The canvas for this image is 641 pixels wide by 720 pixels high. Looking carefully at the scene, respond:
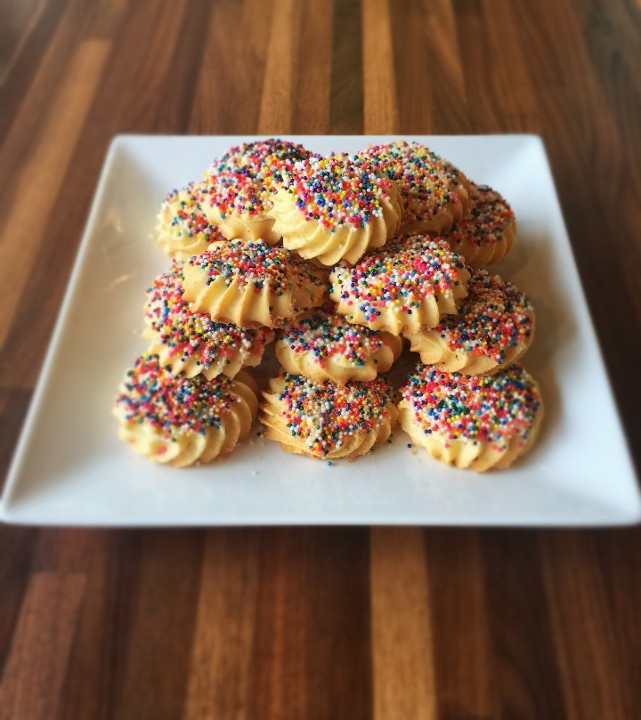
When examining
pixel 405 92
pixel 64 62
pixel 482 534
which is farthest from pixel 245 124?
pixel 482 534

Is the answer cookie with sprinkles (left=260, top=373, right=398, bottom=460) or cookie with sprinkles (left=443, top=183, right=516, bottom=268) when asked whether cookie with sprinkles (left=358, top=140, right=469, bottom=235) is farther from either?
cookie with sprinkles (left=260, top=373, right=398, bottom=460)

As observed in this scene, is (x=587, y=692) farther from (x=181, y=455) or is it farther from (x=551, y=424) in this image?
(x=181, y=455)

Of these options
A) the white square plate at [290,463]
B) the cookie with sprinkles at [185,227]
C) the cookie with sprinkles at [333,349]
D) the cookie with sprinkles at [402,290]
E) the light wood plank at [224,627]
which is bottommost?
the light wood plank at [224,627]

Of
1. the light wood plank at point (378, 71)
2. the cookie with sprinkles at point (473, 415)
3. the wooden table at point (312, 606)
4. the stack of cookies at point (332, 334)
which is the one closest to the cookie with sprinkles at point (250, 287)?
the stack of cookies at point (332, 334)

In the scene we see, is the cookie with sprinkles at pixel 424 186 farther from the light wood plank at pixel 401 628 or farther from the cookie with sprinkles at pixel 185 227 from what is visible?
the light wood plank at pixel 401 628

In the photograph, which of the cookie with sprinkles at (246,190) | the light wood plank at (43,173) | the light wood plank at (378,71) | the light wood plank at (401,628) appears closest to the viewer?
the light wood plank at (401,628)

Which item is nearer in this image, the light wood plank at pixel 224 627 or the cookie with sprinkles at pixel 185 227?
the light wood plank at pixel 224 627

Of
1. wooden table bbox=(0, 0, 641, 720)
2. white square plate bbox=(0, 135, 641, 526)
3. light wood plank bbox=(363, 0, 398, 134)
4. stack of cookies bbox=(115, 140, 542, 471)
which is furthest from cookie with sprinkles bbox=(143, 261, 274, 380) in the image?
light wood plank bbox=(363, 0, 398, 134)

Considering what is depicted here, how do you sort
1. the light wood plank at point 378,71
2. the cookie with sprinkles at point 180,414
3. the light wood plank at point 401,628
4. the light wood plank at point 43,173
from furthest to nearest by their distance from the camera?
the light wood plank at point 378,71, the light wood plank at point 43,173, the cookie with sprinkles at point 180,414, the light wood plank at point 401,628
